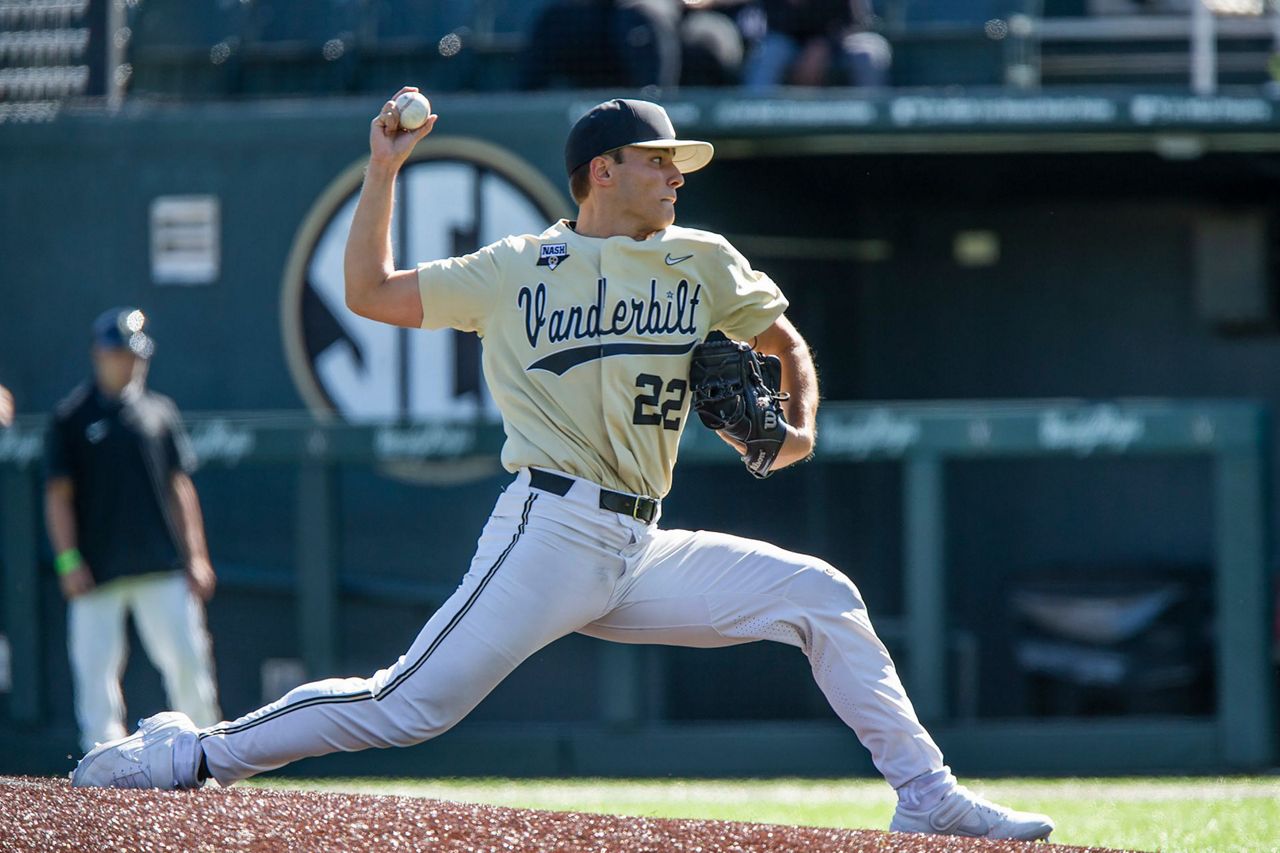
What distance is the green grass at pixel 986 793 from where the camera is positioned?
4934 mm

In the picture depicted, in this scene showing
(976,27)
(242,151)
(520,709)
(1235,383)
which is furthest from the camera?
(1235,383)

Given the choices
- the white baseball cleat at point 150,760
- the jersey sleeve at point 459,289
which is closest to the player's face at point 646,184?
the jersey sleeve at point 459,289

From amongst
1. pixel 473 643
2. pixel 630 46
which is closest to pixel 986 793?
pixel 473 643

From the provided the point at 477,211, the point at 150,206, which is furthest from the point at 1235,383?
the point at 150,206

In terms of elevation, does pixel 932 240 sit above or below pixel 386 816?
above

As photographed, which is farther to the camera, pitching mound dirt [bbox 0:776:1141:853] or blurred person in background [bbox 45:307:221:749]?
blurred person in background [bbox 45:307:221:749]

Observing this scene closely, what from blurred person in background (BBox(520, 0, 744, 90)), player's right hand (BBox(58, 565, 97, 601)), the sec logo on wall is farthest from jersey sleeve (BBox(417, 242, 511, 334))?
blurred person in background (BBox(520, 0, 744, 90))

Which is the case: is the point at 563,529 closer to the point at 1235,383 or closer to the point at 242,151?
the point at 242,151

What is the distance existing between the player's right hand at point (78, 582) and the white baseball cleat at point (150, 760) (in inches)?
118

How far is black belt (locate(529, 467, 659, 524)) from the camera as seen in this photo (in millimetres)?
3777

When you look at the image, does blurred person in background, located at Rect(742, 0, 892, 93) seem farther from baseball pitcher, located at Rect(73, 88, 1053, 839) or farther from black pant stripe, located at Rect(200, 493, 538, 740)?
black pant stripe, located at Rect(200, 493, 538, 740)

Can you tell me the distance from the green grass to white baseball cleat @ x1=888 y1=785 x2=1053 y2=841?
84cm

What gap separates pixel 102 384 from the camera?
7.16 metres

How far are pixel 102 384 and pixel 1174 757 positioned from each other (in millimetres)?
4556
